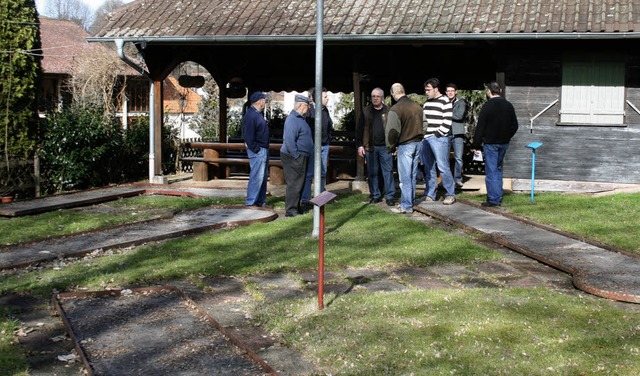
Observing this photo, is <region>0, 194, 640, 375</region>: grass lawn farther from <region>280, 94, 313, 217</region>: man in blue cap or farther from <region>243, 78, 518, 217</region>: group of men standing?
<region>243, 78, 518, 217</region>: group of men standing

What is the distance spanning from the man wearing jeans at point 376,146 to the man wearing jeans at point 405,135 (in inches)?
17.3

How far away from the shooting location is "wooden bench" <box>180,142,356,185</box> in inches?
679

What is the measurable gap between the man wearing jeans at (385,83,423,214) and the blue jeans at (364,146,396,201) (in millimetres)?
653

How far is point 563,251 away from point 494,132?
3.87 metres

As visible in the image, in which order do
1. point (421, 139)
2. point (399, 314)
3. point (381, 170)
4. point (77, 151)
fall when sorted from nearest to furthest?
point (399, 314)
point (421, 139)
point (381, 170)
point (77, 151)

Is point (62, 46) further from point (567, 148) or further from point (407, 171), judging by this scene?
point (407, 171)

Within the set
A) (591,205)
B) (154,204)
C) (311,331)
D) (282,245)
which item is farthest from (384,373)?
(154,204)

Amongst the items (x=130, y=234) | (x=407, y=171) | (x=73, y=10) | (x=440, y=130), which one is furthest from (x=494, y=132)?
(x=73, y=10)

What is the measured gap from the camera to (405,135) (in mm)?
12695

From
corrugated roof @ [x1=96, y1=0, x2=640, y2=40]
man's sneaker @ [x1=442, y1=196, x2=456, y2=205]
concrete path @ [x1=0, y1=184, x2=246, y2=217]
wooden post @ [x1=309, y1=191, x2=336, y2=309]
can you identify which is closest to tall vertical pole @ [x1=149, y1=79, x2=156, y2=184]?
concrete path @ [x1=0, y1=184, x2=246, y2=217]

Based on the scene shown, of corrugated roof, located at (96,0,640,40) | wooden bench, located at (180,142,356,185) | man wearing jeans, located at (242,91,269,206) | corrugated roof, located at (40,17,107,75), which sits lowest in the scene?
wooden bench, located at (180,142,356,185)

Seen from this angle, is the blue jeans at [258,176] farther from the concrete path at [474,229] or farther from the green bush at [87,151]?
the green bush at [87,151]

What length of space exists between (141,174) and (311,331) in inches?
565

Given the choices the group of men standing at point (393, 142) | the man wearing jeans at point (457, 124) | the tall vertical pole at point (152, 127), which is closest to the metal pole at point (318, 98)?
the group of men standing at point (393, 142)
